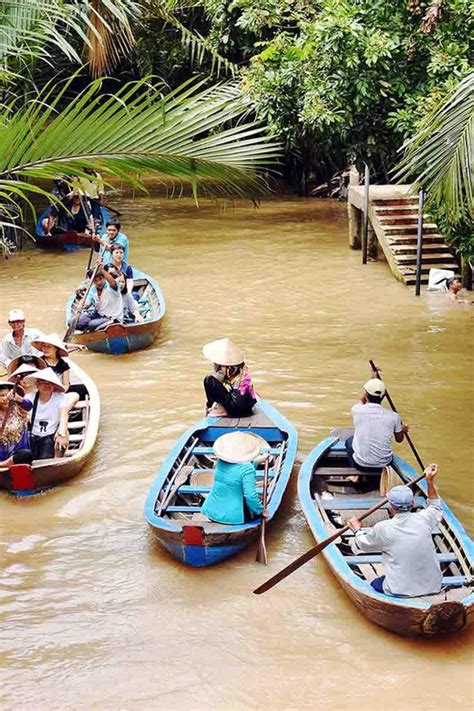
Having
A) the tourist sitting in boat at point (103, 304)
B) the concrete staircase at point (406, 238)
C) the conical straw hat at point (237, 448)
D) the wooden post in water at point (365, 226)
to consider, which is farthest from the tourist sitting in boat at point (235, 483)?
the wooden post in water at point (365, 226)

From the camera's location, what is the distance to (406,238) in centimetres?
1423

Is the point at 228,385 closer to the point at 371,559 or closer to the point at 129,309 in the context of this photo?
the point at 371,559

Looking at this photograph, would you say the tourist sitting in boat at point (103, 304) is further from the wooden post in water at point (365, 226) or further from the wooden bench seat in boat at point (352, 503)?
the wooden bench seat in boat at point (352, 503)

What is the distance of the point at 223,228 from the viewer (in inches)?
729

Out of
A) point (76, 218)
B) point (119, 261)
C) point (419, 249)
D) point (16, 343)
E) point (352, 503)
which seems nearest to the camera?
point (352, 503)

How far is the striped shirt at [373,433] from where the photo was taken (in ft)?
24.1

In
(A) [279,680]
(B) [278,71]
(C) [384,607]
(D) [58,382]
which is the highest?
(B) [278,71]

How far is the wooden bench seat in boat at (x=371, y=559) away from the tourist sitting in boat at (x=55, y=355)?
3.30 meters

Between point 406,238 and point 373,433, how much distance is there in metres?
7.33

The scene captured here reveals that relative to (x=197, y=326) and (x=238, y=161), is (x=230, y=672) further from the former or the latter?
(x=197, y=326)

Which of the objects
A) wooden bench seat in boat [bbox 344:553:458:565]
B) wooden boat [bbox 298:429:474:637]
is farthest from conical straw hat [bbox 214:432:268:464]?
wooden bench seat in boat [bbox 344:553:458:565]

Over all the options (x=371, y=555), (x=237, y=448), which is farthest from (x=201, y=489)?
(x=371, y=555)

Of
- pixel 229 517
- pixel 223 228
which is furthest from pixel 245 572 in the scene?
pixel 223 228

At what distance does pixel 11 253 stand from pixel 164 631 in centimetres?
1192
